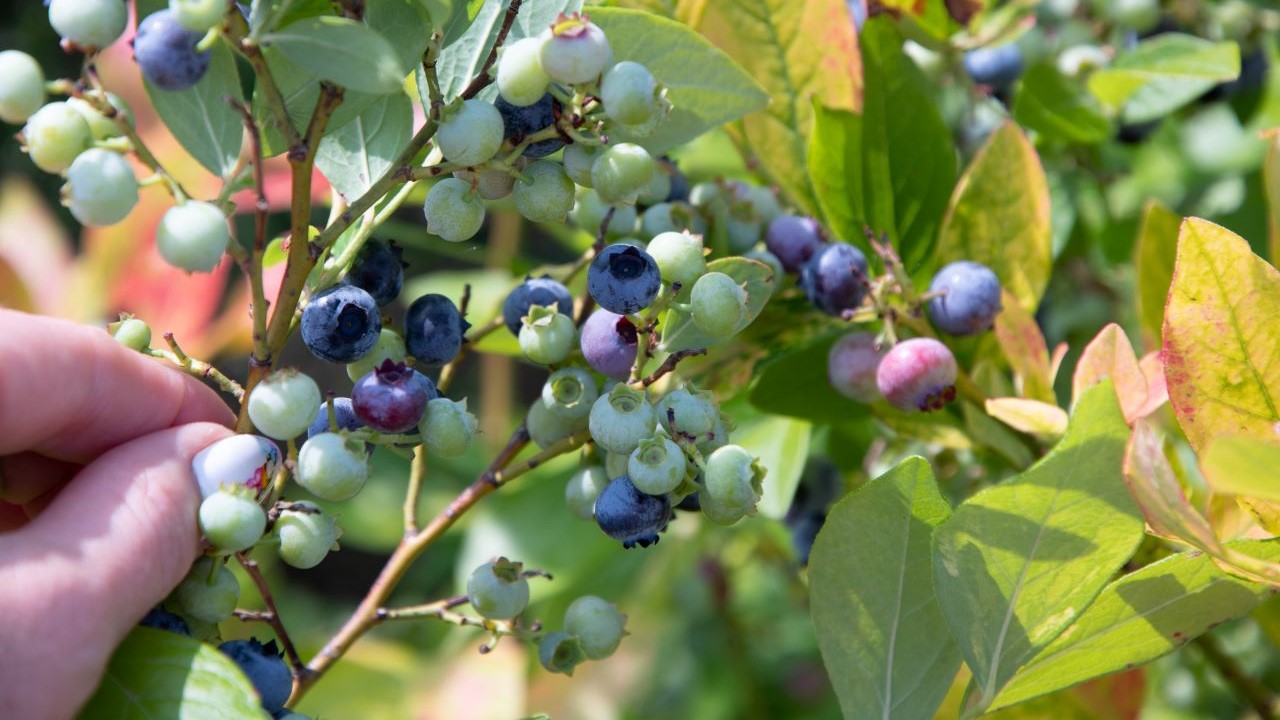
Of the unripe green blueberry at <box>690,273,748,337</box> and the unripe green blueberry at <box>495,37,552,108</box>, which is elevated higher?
the unripe green blueberry at <box>495,37,552,108</box>

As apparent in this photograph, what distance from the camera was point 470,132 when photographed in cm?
57

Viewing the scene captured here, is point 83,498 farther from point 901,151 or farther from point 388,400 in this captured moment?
point 901,151

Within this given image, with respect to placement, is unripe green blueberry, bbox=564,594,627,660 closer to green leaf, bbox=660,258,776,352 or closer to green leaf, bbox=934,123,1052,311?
green leaf, bbox=660,258,776,352

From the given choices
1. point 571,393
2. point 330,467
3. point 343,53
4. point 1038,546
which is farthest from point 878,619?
point 343,53

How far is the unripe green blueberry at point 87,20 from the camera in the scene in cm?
53

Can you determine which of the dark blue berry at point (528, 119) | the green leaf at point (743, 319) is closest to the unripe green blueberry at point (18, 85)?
the dark blue berry at point (528, 119)

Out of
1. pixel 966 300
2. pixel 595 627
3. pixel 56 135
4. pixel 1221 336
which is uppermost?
pixel 56 135

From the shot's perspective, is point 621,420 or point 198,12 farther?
point 621,420

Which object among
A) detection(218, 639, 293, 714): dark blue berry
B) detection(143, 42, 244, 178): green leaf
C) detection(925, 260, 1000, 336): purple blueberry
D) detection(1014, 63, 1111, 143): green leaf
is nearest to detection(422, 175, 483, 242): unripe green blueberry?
detection(143, 42, 244, 178): green leaf

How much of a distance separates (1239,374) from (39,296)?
1442mm

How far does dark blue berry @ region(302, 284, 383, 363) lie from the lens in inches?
23.4

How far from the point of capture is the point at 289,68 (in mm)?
589

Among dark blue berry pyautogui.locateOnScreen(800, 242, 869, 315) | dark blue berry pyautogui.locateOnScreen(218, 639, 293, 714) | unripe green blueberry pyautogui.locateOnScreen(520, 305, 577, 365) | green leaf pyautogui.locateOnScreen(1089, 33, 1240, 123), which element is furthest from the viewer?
green leaf pyautogui.locateOnScreen(1089, 33, 1240, 123)

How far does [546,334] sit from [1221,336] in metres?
0.37
